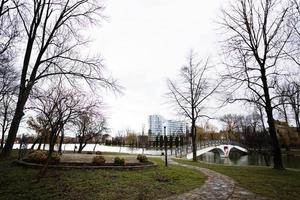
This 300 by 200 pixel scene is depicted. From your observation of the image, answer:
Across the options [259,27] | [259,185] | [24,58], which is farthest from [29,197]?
[259,27]

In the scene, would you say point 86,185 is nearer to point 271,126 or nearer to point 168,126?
point 271,126

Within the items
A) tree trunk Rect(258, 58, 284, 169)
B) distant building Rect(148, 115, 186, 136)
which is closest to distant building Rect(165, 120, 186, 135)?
distant building Rect(148, 115, 186, 136)

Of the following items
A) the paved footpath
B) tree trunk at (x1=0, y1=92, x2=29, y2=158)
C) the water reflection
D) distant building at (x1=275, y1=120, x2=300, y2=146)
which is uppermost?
distant building at (x1=275, y1=120, x2=300, y2=146)

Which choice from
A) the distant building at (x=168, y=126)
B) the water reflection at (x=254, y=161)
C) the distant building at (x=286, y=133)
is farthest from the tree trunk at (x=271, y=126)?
the distant building at (x=286, y=133)

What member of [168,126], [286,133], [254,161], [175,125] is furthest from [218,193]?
[175,125]

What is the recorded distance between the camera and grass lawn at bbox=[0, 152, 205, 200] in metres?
8.59

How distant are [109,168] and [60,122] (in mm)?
4267

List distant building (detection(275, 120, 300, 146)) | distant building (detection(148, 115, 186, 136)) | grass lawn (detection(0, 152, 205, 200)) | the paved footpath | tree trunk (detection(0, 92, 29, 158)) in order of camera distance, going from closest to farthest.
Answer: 1. the paved footpath
2. grass lawn (detection(0, 152, 205, 200))
3. tree trunk (detection(0, 92, 29, 158))
4. distant building (detection(148, 115, 186, 136))
5. distant building (detection(275, 120, 300, 146))

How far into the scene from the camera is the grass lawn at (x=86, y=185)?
8.59 m

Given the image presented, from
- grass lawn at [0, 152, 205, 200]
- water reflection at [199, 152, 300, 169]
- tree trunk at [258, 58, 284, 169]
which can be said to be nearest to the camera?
grass lawn at [0, 152, 205, 200]

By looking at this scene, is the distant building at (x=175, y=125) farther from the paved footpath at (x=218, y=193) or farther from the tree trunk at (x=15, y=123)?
the tree trunk at (x=15, y=123)

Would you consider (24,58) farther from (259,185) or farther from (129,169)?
(259,185)

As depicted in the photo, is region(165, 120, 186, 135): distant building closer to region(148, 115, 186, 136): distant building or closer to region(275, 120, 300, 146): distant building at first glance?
region(148, 115, 186, 136): distant building

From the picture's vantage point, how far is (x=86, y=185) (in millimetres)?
9711
